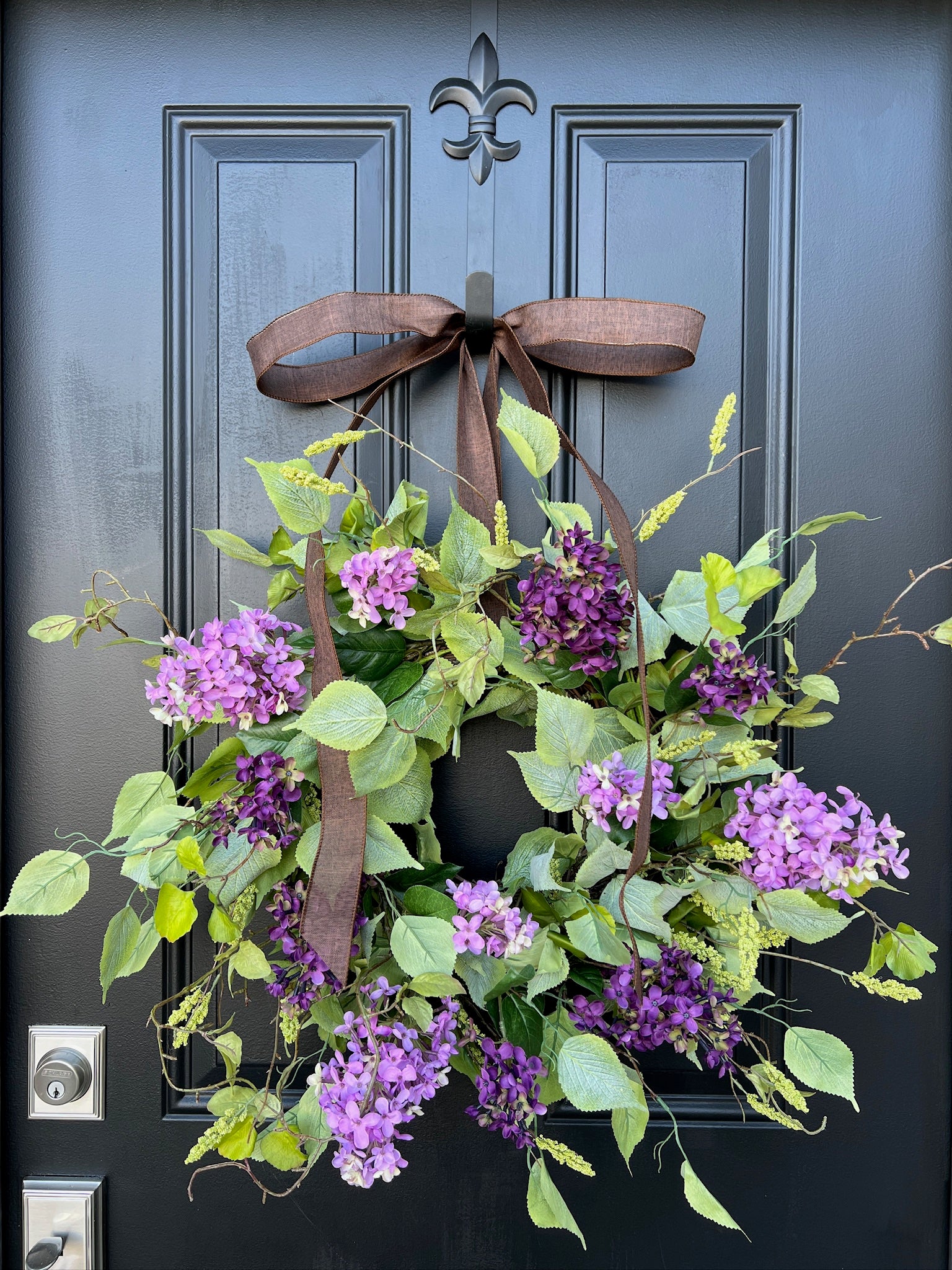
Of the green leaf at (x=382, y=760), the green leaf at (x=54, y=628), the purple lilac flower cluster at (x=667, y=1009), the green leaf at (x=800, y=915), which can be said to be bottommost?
the purple lilac flower cluster at (x=667, y=1009)

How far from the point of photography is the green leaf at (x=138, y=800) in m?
0.62

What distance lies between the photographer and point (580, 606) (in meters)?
0.54

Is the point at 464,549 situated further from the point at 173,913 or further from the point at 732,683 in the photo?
the point at 173,913

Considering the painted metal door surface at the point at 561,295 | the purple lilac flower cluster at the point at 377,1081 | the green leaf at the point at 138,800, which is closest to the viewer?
the purple lilac flower cluster at the point at 377,1081

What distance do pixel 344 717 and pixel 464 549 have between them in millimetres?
164

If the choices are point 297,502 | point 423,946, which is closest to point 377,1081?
point 423,946

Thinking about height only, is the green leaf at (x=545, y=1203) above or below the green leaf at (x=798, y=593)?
below

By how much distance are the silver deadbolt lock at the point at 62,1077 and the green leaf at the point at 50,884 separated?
0.87ft

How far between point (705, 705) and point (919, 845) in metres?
0.36

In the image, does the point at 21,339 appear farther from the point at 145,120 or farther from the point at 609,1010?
the point at 609,1010

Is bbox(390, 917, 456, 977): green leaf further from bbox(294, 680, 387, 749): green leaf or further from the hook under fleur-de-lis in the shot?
the hook under fleur-de-lis

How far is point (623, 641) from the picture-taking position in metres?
0.56

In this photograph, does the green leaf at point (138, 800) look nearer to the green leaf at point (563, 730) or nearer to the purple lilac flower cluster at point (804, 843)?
the green leaf at point (563, 730)

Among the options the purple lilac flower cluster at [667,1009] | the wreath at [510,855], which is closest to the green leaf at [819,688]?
the wreath at [510,855]
